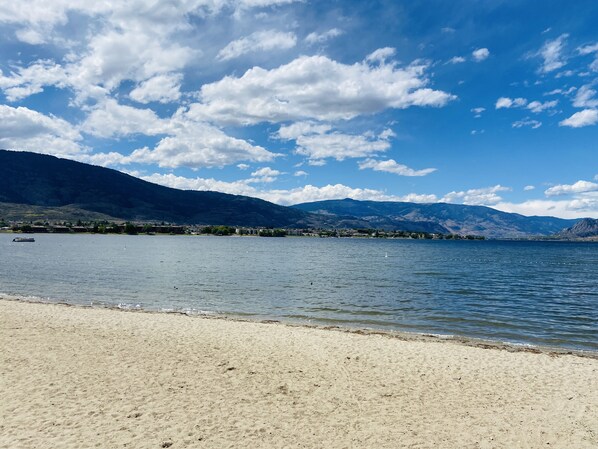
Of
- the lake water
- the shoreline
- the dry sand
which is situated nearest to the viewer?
the dry sand

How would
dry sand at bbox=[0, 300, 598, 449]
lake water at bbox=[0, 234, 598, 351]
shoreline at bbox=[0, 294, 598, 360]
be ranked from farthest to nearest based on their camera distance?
lake water at bbox=[0, 234, 598, 351], shoreline at bbox=[0, 294, 598, 360], dry sand at bbox=[0, 300, 598, 449]

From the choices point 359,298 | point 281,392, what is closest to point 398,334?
point 281,392

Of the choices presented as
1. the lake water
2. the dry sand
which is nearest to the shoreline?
the dry sand

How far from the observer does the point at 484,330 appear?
28844 millimetres

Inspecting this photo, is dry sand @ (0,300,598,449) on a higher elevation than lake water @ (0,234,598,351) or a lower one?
higher

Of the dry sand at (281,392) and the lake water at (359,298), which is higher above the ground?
the dry sand at (281,392)

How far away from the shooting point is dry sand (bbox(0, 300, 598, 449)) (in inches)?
476

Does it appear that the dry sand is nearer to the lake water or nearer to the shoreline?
the shoreline

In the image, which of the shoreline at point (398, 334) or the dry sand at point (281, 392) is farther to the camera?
the shoreline at point (398, 334)

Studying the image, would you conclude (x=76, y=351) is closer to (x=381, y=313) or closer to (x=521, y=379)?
(x=521, y=379)

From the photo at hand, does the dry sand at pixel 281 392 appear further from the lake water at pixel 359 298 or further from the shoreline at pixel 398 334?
the lake water at pixel 359 298

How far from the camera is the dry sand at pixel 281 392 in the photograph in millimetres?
12078

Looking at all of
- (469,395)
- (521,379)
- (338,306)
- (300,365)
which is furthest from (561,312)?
(300,365)

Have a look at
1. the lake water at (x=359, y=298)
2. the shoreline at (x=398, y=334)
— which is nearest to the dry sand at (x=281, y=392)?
the shoreline at (x=398, y=334)
